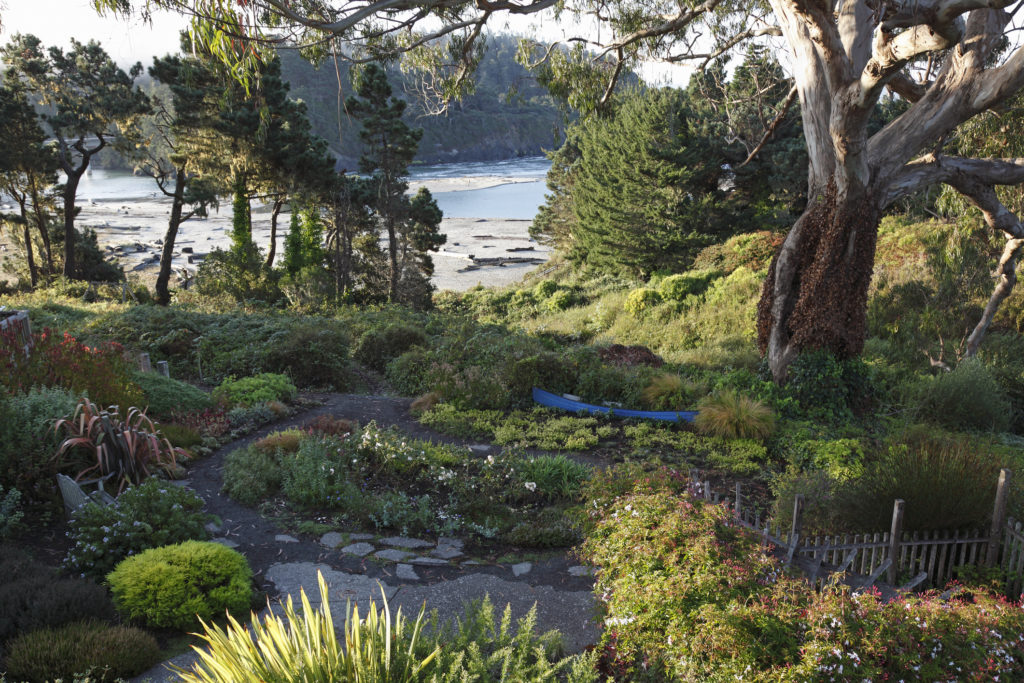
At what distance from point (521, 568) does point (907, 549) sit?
2921mm

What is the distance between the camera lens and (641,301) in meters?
20.4

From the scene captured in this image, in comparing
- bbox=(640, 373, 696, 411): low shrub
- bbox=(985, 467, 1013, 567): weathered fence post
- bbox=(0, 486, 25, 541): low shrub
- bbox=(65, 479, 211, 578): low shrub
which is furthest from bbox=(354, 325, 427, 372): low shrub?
bbox=(985, 467, 1013, 567): weathered fence post

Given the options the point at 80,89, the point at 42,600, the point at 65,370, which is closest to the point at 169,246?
the point at 80,89

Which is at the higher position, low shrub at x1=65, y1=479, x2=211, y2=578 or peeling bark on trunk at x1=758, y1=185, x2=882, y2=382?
peeling bark on trunk at x1=758, y1=185, x2=882, y2=382

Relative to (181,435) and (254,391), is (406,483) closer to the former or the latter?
(181,435)

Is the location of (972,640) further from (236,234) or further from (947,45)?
(236,234)

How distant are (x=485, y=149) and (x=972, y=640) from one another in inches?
4619

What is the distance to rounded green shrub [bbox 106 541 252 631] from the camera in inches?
166

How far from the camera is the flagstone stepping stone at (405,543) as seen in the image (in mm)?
5488

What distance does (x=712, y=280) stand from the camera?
20375 mm

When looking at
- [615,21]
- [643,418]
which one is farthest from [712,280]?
[643,418]

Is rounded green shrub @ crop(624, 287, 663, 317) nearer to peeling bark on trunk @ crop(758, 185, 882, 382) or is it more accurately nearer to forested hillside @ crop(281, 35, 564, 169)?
peeling bark on trunk @ crop(758, 185, 882, 382)

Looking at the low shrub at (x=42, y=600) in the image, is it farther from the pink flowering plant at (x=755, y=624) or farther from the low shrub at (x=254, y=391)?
the low shrub at (x=254, y=391)

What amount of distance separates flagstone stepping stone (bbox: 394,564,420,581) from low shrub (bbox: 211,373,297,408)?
499 cm
